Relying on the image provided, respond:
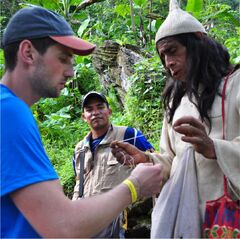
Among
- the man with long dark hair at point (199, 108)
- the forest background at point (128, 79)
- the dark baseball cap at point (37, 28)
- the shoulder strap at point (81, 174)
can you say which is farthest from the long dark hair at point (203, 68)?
the forest background at point (128, 79)

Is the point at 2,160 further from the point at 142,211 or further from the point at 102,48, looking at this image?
the point at 102,48

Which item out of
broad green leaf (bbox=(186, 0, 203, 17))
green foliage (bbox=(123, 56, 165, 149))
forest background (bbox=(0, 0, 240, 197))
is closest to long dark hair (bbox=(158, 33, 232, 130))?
forest background (bbox=(0, 0, 240, 197))

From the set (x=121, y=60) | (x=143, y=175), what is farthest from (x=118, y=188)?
(x=121, y=60)

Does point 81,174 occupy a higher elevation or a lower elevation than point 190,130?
lower

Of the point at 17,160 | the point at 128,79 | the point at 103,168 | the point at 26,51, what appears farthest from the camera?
the point at 128,79

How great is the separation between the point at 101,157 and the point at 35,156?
2.40 m

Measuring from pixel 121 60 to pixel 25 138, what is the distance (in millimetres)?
6440

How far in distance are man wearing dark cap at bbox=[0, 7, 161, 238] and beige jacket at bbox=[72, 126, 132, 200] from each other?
6.50ft

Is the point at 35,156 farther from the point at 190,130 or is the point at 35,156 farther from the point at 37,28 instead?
the point at 190,130

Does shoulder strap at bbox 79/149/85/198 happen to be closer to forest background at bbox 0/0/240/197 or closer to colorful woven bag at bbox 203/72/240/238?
forest background at bbox 0/0/240/197

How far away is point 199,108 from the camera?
2.16m

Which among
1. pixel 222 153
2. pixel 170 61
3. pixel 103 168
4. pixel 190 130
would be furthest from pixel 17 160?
pixel 103 168

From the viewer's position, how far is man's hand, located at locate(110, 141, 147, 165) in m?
2.41

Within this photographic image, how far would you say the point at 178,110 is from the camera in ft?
7.73
